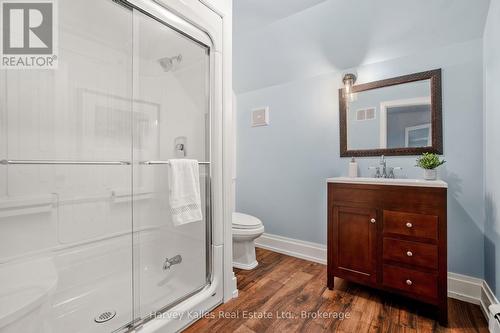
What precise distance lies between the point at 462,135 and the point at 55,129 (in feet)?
9.50

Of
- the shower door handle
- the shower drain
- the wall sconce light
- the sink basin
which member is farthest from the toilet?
the wall sconce light

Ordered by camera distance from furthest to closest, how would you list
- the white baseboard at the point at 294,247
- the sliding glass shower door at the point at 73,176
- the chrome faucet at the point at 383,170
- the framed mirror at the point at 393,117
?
1. the white baseboard at the point at 294,247
2. the chrome faucet at the point at 383,170
3. the framed mirror at the point at 393,117
4. the sliding glass shower door at the point at 73,176

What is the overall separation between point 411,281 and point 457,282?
21.3 inches

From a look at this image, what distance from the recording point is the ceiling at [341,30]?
176cm

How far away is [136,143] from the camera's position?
180 cm

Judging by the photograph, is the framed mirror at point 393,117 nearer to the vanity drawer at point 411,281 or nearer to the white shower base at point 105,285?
the vanity drawer at point 411,281

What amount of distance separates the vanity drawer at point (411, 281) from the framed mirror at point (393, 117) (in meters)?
0.95

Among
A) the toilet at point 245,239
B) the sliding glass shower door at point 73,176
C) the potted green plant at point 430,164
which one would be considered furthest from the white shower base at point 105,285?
the potted green plant at point 430,164

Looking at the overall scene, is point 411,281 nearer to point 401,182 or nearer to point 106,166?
→ point 401,182

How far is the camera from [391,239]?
1.68 m

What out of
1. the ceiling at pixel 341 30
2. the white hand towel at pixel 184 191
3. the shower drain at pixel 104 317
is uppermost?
the ceiling at pixel 341 30

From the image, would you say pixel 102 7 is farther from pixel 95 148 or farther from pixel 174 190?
pixel 174 190

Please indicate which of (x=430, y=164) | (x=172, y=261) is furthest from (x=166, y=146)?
(x=430, y=164)

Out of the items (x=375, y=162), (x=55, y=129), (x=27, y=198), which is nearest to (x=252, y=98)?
(x=375, y=162)
